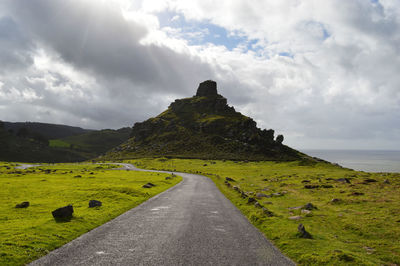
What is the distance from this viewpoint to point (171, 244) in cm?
1498

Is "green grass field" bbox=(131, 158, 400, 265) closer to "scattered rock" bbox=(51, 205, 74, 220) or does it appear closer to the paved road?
the paved road

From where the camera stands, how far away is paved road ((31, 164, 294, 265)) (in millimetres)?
12656

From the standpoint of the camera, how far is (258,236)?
1753cm

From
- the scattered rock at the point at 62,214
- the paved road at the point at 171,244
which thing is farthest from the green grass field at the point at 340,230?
the scattered rock at the point at 62,214

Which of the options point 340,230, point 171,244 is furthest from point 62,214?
point 340,230

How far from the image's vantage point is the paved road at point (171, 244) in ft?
41.5

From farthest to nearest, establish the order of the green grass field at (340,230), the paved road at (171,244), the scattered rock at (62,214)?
the scattered rock at (62,214) < the green grass field at (340,230) < the paved road at (171,244)

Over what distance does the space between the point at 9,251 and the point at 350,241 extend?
2231 cm

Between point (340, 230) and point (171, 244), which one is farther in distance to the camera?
point (340, 230)

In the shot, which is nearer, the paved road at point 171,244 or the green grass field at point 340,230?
the paved road at point 171,244

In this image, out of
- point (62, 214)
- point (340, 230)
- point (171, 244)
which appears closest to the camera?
point (171, 244)

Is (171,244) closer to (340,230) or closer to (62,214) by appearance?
(62,214)

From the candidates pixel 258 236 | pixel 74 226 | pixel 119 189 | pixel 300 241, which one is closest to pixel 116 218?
pixel 74 226

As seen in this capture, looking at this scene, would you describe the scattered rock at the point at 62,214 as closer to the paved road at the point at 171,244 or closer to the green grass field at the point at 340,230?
the paved road at the point at 171,244
